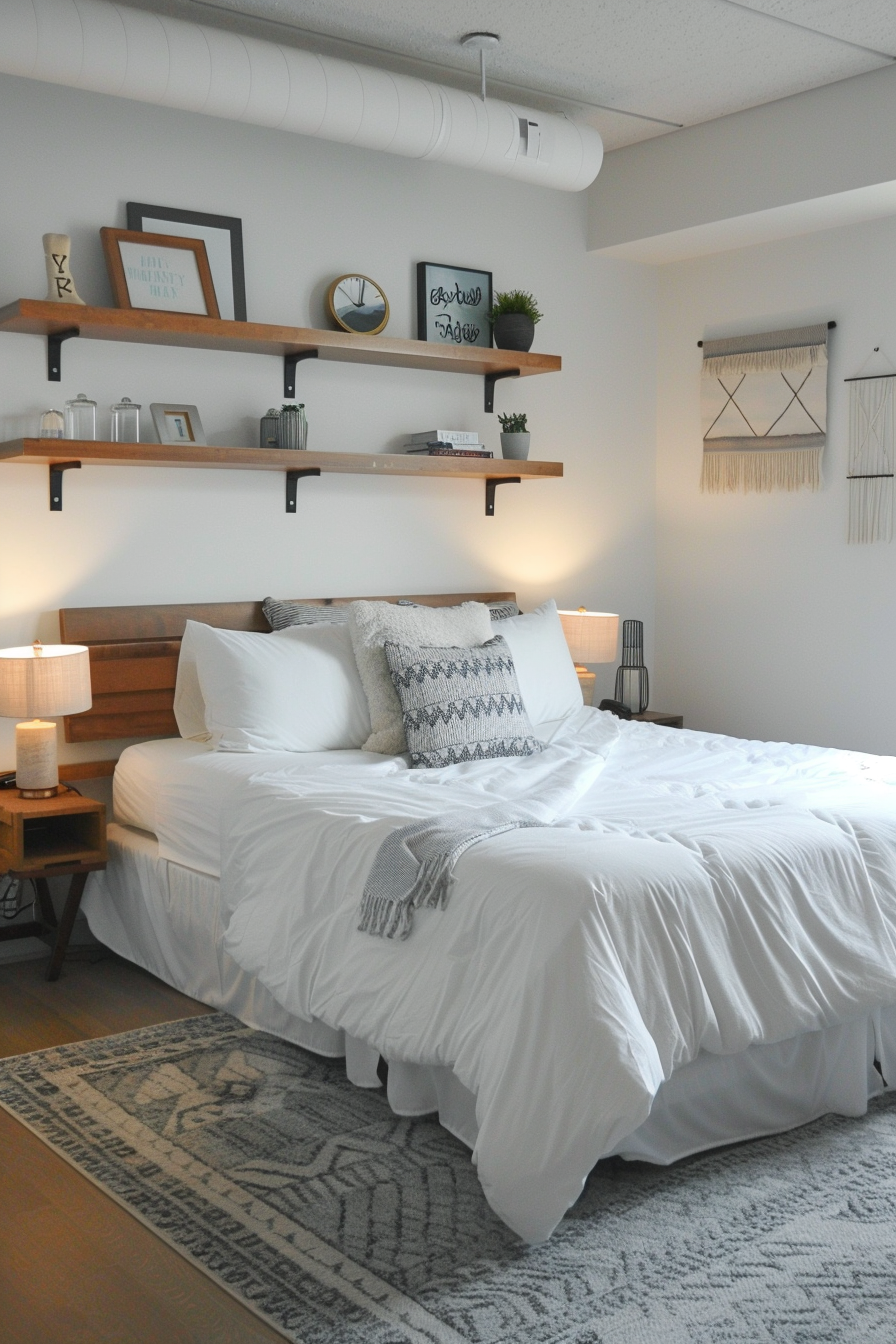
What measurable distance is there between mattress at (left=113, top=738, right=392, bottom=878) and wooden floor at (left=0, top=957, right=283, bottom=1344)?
0.83 meters

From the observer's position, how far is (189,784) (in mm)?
3289

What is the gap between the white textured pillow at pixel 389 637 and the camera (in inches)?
140

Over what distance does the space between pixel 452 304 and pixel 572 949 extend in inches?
118

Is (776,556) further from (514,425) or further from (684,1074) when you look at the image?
(684,1074)

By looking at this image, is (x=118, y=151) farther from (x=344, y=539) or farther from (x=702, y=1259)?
(x=702, y=1259)

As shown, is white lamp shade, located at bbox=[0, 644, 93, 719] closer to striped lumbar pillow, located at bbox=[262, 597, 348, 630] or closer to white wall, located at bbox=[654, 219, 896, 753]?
striped lumbar pillow, located at bbox=[262, 597, 348, 630]

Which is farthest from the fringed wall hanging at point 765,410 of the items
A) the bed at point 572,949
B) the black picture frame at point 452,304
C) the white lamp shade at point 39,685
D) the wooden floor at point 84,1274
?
the wooden floor at point 84,1274

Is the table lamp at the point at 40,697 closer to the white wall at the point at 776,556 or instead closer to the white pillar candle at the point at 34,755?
the white pillar candle at the point at 34,755

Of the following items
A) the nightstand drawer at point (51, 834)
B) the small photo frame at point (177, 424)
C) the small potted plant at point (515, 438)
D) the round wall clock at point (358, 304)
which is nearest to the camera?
the nightstand drawer at point (51, 834)

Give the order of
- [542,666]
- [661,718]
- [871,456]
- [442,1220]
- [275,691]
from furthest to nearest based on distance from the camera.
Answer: [661,718] → [871,456] → [542,666] → [275,691] → [442,1220]

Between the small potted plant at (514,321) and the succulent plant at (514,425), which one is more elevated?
the small potted plant at (514,321)

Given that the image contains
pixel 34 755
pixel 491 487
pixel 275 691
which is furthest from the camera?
pixel 491 487

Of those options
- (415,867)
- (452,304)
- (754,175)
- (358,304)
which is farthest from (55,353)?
(754,175)

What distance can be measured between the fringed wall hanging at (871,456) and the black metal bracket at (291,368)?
Answer: 6.37 feet
